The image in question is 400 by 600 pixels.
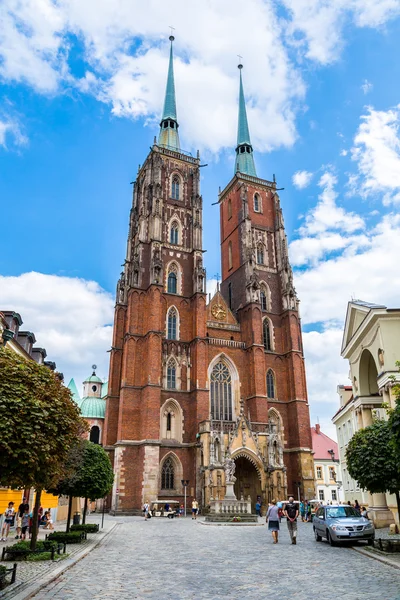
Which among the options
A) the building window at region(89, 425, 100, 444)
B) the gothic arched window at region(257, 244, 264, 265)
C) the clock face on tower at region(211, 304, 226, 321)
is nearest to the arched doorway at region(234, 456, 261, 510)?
the clock face on tower at region(211, 304, 226, 321)

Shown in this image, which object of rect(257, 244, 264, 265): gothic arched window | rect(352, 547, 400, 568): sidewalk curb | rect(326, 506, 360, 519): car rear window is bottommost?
rect(352, 547, 400, 568): sidewalk curb

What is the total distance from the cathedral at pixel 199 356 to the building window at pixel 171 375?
0.33ft

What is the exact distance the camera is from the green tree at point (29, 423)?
987 cm

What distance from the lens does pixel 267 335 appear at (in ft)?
166

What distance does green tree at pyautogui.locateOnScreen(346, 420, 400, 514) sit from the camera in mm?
16672

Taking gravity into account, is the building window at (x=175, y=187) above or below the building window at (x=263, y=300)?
above

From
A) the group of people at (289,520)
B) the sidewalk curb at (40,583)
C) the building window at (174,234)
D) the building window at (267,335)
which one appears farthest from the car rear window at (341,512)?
the building window at (174,234)

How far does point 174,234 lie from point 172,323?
10.3 meters

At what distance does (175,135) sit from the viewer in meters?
60.1

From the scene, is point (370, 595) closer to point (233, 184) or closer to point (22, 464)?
point (22, 464)

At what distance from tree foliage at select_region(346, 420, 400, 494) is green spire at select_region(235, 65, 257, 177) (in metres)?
47.7

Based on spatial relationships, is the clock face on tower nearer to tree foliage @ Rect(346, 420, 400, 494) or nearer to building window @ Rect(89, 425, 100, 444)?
building window @ Rect(89, 425, 100, 444)

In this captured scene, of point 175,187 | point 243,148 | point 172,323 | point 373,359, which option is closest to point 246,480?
point 172,323

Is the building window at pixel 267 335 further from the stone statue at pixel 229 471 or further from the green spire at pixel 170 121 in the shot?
the green spire at pixel 170 121
